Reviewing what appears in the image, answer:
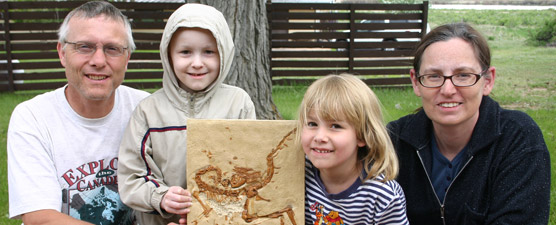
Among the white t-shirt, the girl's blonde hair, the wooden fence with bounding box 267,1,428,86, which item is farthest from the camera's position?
the wooden fence with bounding box 267,1,428,86

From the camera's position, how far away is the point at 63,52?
8.09 ft

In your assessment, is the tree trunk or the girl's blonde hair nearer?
the girl's blonde hair

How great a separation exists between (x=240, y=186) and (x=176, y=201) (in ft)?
0.98

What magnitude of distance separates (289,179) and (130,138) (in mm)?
773

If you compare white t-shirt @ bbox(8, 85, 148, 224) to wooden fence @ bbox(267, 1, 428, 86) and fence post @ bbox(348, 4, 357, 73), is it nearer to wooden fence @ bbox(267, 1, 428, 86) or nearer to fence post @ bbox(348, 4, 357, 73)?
wooden fence @ bbox(267, 1, 428, 86)

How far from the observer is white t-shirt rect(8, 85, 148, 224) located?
229 centimetres

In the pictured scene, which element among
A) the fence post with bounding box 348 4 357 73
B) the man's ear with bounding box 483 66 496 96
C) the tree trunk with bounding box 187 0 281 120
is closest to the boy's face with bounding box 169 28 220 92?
the man's ear with bounding box 483 66 496 96

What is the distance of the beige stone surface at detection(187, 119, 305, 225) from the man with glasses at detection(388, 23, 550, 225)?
69cm

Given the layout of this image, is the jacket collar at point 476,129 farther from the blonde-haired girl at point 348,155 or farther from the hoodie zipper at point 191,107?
the hoodie zipper at point 191,107

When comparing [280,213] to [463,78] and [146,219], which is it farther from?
[463,78]

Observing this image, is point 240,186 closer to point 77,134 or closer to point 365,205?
point 365,205

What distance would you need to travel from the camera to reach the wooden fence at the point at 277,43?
9562mm

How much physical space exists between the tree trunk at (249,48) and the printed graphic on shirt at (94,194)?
1760 millimetres

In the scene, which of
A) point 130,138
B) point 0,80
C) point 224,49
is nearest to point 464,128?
point 224,49
